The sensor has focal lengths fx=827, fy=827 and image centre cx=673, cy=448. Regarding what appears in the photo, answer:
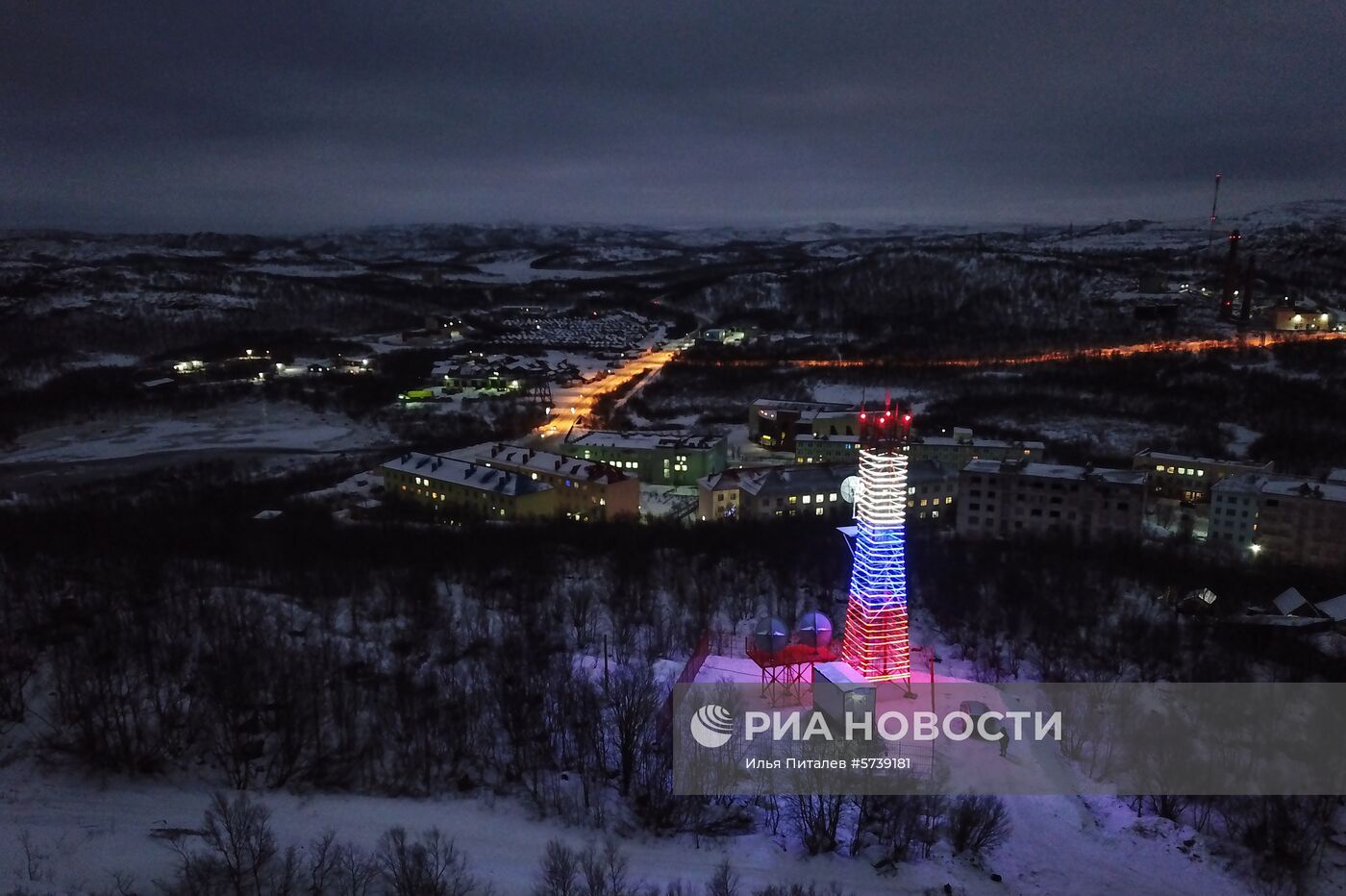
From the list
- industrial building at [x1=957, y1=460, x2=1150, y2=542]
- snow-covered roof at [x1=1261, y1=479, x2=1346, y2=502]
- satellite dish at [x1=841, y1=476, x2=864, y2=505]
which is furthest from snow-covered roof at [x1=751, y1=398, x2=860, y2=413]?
satellite dish at [x1=841, y1=476, x2=864, y2=505]

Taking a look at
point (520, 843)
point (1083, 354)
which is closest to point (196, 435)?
point (520, 843)

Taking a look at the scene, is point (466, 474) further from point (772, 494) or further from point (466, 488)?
point (772, 494)

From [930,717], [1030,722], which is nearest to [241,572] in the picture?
[930,717]

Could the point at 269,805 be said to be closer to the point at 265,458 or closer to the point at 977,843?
the point at 977,843

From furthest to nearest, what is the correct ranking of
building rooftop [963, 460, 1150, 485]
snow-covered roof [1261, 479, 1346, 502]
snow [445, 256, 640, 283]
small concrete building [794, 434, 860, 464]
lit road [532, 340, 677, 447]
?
snow [445, 256, 640, 283]
lit road [532, 340, 677, 447]
small concrete building [794, 434, 860, 464]
building rooftop [963, 460, 1150, 485]
snow-covered roof [1261, 479, 1346, 502]

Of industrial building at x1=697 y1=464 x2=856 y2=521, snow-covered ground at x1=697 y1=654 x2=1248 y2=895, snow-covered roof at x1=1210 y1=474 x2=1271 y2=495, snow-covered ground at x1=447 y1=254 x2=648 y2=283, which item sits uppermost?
snow-covered ground at x1=447 y1=254 x2=648 y2=283

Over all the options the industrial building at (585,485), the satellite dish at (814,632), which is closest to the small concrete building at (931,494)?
the industrial building at (585,485)

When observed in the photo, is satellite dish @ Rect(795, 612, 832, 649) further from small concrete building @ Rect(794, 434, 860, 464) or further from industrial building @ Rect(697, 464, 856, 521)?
small concrete building @ Rect(794, 434, 860, 464)
